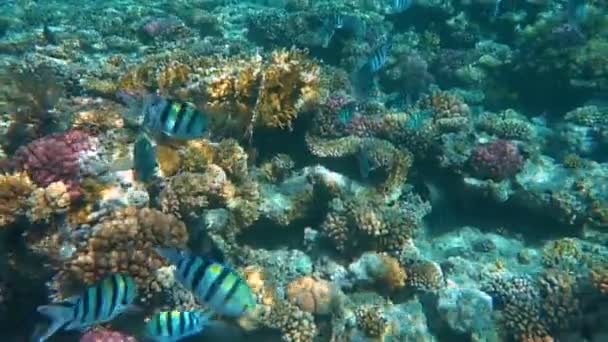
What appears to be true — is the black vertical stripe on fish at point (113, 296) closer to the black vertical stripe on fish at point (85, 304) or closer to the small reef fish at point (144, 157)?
the black vertical stripe on fish at point (85, 304)

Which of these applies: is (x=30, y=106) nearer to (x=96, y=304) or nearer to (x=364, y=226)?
(x=96, y=304)

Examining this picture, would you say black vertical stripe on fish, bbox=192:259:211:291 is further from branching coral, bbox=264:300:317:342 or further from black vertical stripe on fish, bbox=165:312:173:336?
branching coral, bbox=264:300:317:342

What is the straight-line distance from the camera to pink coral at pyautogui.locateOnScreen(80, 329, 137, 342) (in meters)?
4.92

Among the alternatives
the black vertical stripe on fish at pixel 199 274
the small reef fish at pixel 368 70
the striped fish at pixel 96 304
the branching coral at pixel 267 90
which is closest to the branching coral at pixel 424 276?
the branching coral at pixel 267 90

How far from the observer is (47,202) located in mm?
5184

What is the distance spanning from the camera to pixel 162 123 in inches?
180

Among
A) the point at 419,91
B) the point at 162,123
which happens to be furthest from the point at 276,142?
the point at 419,91

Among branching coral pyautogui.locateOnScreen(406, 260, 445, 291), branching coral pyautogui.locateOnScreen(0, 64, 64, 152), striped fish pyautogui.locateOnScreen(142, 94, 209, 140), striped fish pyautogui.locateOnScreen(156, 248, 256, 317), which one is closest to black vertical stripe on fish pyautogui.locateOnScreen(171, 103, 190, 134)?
striped fish pyautogui.locateOnScreen(142, 94, 209, 140)

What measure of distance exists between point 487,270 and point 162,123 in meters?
4.80

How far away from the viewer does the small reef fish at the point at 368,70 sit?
325 inches

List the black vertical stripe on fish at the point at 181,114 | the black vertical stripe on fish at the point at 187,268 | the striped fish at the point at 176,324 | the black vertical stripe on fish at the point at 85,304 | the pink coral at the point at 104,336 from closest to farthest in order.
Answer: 1. the black vertical stripe on fish at the point at 85,304
2. the black vertical stripe on fish at the point at 187,268
3. the striped fish at the point at 176,324
4. the black vertical stripe on fish at the point at 181,114
5. the pink coral at the point at 104,336

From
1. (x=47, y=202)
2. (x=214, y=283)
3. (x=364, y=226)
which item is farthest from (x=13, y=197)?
(x=364, y=226)

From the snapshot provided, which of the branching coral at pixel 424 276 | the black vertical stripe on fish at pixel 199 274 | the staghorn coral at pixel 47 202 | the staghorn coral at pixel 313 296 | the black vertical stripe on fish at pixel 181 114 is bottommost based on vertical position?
the branching coral at pixel 424 276

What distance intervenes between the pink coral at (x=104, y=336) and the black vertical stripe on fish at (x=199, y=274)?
1991mm
